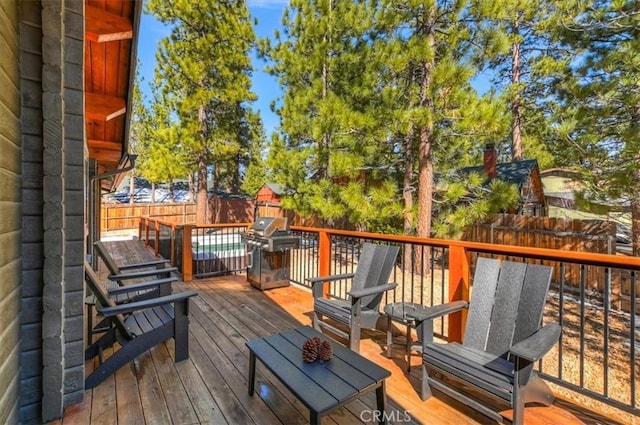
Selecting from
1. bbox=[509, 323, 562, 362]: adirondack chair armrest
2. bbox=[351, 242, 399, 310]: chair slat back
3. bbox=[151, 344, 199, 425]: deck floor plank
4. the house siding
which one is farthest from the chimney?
the house siding

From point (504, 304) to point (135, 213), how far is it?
1853cm

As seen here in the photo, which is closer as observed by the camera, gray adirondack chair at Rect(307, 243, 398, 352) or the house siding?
the house siding

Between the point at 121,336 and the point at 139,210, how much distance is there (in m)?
16.7

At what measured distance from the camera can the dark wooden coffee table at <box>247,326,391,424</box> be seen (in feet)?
4.89

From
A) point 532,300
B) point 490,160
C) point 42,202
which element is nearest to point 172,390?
point 42,202

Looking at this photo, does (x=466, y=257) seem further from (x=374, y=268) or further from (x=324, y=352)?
(x=324, y=352)

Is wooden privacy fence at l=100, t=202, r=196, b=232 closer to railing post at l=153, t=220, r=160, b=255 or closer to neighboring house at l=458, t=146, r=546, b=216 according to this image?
railing post at l=153, t=220, r=160, b=255

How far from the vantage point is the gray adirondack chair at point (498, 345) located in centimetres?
167

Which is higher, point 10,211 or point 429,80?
point 429,80

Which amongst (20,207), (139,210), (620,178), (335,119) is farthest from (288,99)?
(139,210)

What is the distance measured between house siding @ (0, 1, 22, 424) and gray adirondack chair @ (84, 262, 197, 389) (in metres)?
0.52

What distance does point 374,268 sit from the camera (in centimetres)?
310

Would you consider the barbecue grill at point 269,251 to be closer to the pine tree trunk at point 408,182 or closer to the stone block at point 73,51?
the stone block at point 73,51

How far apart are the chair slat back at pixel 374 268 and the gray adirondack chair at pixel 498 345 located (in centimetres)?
72
